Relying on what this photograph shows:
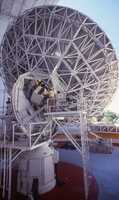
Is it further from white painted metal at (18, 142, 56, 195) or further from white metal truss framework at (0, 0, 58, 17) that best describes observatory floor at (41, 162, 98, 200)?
white metal truss framework at (0, 0, 58, 17)

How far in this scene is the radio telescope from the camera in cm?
1030

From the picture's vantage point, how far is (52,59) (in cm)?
1057

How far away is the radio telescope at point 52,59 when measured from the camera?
1030 centimetres

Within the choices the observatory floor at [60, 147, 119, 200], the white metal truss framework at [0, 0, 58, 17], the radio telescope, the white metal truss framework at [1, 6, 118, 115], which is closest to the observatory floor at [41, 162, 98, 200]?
the observatory floor at [60, 147, 119, 200]

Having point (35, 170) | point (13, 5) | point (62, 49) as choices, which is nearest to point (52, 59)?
point (62, 49)

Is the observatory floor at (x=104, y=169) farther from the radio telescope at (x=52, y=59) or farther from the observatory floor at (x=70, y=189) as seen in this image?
the radio telescope at (x=52, y=59)

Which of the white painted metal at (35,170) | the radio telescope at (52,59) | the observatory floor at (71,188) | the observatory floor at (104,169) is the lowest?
the observatory floor at (71,188)

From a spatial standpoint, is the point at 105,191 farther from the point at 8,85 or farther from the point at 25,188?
the point at 8,85

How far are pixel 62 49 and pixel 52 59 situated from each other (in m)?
0.73

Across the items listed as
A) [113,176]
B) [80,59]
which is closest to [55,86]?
[80,59]

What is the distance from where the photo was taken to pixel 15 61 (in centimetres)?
1089

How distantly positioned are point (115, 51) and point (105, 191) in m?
7.40

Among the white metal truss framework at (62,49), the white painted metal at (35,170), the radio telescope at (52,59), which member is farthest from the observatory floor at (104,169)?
the white metal truss framework at (62,49)

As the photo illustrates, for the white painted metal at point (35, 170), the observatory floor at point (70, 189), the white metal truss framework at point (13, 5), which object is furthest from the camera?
the white metal truss framework at point (13, 5)
